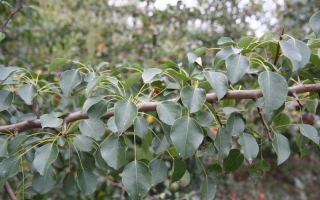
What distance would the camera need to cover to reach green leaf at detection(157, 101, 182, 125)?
0.60m

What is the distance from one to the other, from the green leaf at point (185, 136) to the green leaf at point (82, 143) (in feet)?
0.70

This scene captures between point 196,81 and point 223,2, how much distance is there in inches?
72.8

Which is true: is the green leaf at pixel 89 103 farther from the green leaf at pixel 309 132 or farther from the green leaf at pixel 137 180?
the green leaf at pixel 309 132

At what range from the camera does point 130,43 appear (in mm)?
2578

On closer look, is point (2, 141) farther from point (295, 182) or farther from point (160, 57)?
point (295, 182)

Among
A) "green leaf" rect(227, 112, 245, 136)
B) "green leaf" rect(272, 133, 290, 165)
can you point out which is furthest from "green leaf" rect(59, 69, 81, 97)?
"green leaf" rect(272, 133, 290, 165)

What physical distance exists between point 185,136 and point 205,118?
10 centimetres

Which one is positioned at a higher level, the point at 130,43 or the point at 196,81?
the point at 196,81

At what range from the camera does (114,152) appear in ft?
1.97

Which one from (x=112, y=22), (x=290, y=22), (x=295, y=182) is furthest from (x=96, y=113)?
(x=295, y=182)

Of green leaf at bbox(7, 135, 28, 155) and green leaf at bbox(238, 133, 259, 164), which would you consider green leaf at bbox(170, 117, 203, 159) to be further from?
green leaf at bbox(7, 135, 28, 155)

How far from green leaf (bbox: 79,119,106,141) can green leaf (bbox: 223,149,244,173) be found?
0.31m

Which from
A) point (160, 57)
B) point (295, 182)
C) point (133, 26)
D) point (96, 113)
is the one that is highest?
point (96, 113)

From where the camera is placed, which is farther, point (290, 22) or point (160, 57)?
point (290, 22)
